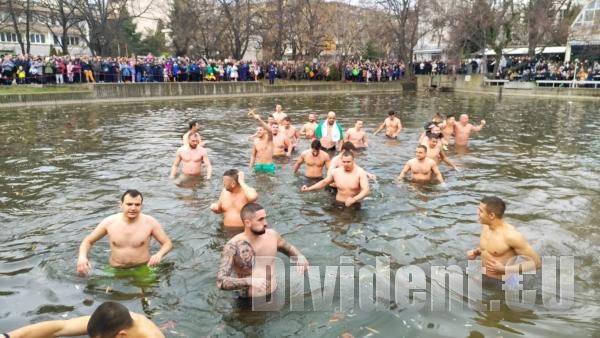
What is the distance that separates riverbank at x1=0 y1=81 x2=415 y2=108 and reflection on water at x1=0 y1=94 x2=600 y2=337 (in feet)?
21.0

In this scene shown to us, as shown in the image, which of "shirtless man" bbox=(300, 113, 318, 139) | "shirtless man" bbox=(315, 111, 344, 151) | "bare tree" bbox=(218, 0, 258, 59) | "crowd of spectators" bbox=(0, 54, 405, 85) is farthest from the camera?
"bare tree" bbox=(218, 0, 258, 59)

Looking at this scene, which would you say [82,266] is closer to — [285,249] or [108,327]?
[285,249]

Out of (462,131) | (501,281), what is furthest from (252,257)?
(462,131)

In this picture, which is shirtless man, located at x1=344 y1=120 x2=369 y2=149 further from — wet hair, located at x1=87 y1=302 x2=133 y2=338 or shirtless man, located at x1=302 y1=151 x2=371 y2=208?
wet hair, located at x1=87 y1=302 x2=133 y2=338

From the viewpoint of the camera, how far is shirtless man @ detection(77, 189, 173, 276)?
5.95 m

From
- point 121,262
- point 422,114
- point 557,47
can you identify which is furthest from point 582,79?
point 121,262

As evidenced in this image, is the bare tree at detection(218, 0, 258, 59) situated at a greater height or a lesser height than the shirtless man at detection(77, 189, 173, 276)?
greater

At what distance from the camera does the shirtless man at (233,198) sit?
7094mm

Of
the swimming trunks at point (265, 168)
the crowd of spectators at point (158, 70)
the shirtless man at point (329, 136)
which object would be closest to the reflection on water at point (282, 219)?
the swimming trunks at point (265, 168)

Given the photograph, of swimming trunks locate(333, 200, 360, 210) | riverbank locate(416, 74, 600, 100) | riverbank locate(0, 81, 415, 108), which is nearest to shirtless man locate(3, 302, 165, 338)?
swimming trunks locate(333, 200, 360, 210)

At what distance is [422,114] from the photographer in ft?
80.9

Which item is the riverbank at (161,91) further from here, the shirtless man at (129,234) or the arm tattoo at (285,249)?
the arm tattoo at (285,249)

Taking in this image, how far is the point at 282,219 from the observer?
8672 millimetres

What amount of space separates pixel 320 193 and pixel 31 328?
662 centimetres
